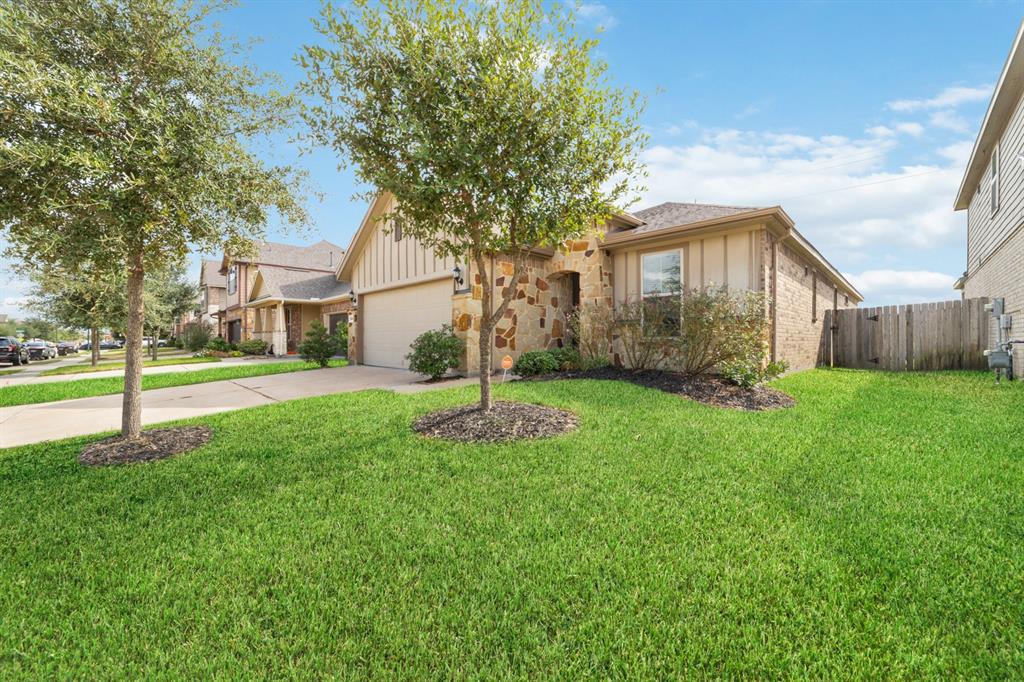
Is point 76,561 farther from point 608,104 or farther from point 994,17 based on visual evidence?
point 994,17

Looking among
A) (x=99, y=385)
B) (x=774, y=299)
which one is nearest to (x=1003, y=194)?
(x=774, y=299)

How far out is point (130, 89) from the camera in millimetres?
4336

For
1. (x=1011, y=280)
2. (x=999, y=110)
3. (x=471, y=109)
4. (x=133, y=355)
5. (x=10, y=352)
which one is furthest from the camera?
(x=10, y=352)

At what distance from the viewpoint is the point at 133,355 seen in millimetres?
4855

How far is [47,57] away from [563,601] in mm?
6165

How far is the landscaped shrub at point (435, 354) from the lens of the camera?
373 inches

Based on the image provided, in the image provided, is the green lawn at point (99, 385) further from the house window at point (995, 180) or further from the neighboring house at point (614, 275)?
the house window at point (995, 180)

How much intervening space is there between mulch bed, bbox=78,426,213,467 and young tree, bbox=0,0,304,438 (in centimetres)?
22

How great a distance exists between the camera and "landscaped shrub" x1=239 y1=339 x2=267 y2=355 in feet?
68.0

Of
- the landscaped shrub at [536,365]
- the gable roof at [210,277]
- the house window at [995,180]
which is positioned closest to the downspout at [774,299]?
the landscaped shrub at [536,365]

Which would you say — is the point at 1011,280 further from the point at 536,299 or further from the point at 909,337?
the point at 536,299

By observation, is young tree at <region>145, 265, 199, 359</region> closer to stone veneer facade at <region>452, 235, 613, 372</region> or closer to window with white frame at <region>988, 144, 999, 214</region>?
stone veneer facade at <region>452, 235, 613, 372</region>

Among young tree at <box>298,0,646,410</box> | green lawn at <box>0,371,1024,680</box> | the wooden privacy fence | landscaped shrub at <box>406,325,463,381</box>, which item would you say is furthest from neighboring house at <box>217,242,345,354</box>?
the wooden privacy fence

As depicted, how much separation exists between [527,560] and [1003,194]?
1366 cm
